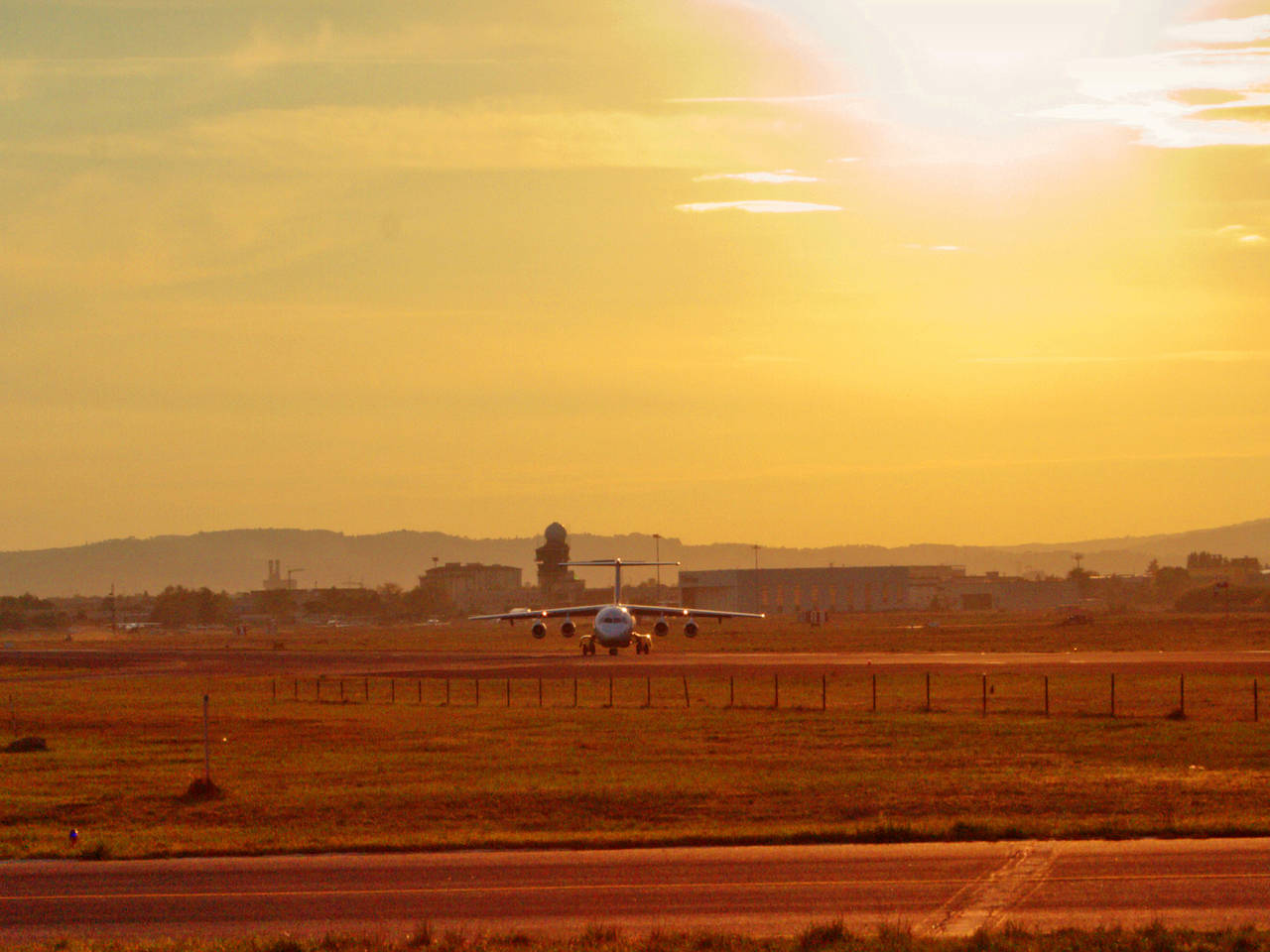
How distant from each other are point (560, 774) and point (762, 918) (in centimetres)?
1771

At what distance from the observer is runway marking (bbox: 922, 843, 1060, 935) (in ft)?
62.9

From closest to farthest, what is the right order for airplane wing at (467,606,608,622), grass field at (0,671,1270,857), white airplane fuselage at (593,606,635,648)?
grass field at (0,671,1270,857)
white airplane fuselage at (593,606,635,648)
airplane wing at (467,606,608,622)

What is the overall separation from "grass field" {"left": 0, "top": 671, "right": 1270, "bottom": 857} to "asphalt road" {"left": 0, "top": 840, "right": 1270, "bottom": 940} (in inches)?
60.6

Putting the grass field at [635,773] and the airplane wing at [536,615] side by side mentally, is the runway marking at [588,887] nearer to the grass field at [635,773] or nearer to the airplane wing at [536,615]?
the grass field at [635,773]

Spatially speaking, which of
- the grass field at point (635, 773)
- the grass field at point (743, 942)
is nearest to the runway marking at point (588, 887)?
the grass field at point (743, 942)

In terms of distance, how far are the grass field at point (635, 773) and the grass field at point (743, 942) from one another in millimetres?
7640

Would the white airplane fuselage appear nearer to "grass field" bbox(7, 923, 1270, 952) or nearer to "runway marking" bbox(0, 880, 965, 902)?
"runway marking" bbox(0, 880, 965, 902)

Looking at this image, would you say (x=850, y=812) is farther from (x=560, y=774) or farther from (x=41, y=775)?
(x=41, y=775)

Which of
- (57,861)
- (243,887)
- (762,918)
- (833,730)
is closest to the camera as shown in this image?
(762,918)

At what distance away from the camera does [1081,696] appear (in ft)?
195

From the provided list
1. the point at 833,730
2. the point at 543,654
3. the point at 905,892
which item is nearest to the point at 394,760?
the point at 833,730

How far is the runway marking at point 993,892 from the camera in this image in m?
19.2

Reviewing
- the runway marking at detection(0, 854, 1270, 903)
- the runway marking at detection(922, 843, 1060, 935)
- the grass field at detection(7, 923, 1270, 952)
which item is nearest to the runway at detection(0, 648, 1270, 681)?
the runway marking at detection(922, 843, 1060, 935)

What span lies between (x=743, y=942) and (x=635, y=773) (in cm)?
1912
